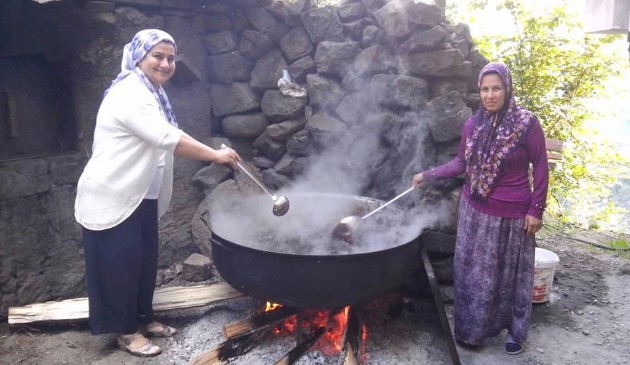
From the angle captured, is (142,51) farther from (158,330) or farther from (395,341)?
(395,341)

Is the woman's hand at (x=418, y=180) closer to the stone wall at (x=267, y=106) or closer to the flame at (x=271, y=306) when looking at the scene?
the stone wall at (x=267, y=106)

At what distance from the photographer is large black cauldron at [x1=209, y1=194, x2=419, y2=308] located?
2.39 m

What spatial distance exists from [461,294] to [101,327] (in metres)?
2.23

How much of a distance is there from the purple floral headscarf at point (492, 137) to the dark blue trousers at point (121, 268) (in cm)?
196

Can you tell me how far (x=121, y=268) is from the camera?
2.73 meters

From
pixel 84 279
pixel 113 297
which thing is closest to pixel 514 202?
pixel 113 297

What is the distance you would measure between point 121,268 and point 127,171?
23.2 inches

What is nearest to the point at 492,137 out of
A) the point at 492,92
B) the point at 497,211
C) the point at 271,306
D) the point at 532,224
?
the point at 492,92

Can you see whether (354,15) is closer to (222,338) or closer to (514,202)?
(514,202)

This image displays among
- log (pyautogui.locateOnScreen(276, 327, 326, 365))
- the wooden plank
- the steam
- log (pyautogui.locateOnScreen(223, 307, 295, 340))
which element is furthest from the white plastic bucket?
the wooden plank

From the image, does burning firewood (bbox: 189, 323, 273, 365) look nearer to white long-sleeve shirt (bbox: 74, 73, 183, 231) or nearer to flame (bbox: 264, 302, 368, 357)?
flame (bbox: 264, 302, 368, 357)

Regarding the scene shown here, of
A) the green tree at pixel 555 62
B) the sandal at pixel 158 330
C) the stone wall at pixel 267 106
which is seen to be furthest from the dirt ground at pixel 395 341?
the green tree at pixel 555 62

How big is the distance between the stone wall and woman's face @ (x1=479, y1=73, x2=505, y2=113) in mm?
662

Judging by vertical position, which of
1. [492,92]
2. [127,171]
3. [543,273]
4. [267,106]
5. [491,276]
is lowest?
[543,273]
